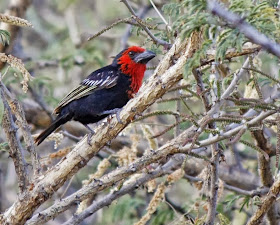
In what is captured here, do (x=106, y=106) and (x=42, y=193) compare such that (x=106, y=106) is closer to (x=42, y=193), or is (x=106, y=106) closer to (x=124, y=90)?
(x=124, y=90)

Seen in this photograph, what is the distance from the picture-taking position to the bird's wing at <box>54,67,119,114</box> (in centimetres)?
524

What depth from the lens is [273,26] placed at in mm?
2697

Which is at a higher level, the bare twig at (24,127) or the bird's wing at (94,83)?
the bare twig at (24,127)

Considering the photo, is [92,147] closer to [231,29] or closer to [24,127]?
[24,127]

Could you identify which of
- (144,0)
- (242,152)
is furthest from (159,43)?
(144,0)

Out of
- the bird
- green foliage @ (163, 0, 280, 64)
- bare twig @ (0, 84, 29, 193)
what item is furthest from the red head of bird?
green foliage @ (163, 0, 280, 64)

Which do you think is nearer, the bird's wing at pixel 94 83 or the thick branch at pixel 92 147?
the thick branch at pixel 92 147

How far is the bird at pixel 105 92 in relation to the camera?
5141 mm

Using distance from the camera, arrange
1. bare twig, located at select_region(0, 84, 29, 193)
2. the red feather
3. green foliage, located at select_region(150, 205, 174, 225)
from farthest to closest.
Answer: green foliage, located at select_region(150, 205, 174, 225) < the red feather < bare twig, located at select_region(0, 84, 29, 193)

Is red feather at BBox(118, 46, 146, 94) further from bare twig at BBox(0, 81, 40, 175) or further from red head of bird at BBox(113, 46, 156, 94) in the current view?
bare twig at BBox(0, 81, 40, 175)

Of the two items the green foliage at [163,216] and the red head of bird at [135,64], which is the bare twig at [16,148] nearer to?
the red head of bird at [135,64]

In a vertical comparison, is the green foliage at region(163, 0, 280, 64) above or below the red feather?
above

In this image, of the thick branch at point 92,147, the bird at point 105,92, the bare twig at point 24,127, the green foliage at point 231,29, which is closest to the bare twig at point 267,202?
the thick branch at point 92,147

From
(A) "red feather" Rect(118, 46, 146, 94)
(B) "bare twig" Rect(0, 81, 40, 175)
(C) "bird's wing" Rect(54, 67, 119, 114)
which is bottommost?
(A) "red feather" Rect(118, 46, 146, 94)
